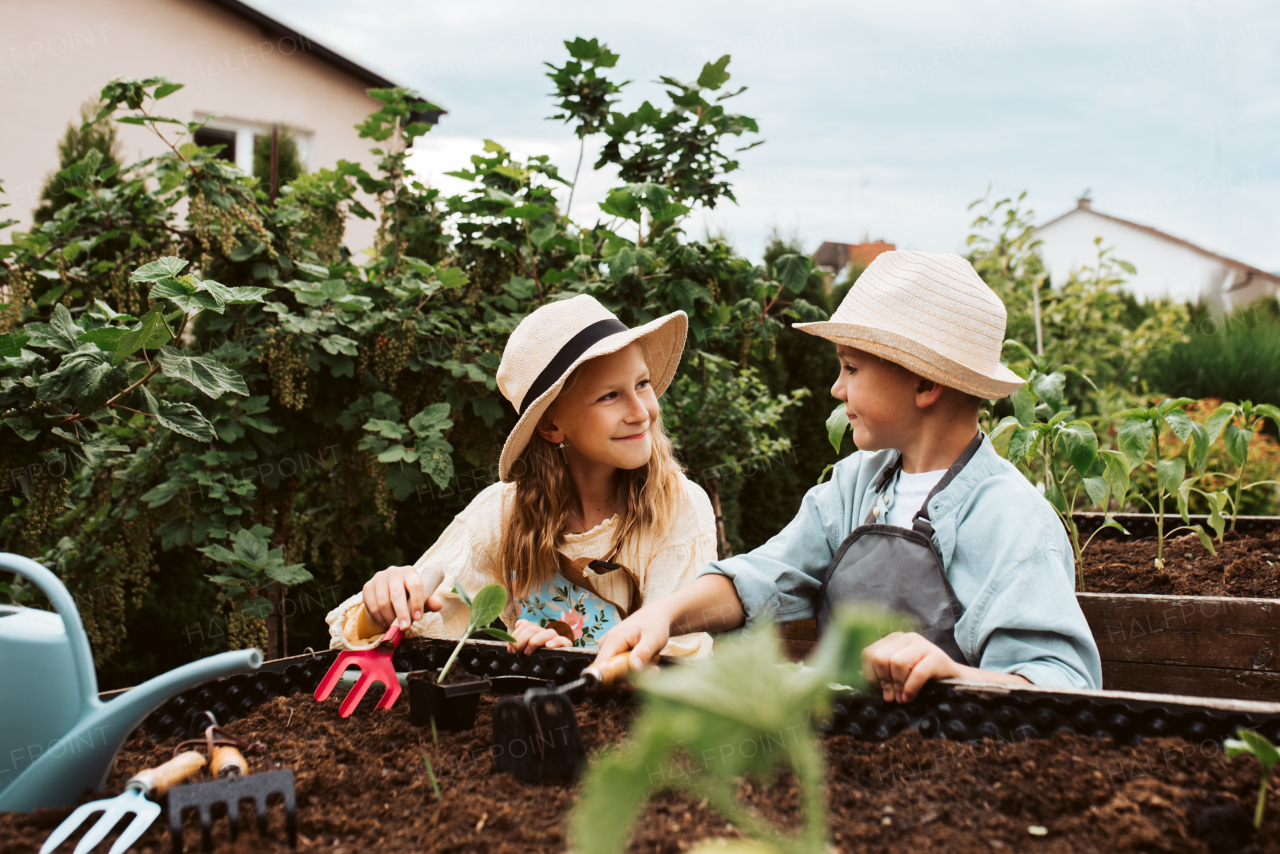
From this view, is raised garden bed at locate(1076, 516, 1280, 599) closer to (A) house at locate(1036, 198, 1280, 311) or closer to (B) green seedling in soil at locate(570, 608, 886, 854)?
(B) green seedling in soil at locate(570, 608, 886, 854)

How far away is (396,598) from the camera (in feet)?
3.97

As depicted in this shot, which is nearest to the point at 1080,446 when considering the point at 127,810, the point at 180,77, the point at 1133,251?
the point at 127,810

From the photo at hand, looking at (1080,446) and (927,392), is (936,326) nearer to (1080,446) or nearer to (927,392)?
(927,392)

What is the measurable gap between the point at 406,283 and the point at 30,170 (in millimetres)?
5647

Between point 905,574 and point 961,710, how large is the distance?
412mm

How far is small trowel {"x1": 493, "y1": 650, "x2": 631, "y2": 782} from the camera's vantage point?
82cm

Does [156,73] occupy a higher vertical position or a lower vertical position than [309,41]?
lower

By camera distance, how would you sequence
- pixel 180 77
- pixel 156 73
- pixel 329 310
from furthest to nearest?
pixel 180 77 → pixel 156 73 → pixel 329 310

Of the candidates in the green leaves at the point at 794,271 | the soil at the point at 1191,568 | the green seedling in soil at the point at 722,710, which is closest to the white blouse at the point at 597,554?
the green leaves at the point at 794,271

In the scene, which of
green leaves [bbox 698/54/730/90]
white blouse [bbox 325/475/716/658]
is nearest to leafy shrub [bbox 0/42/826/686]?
green leaves [bbox 698/54/730/90]

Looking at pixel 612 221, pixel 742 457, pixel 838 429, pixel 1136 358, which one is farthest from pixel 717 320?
pixel 1136 358

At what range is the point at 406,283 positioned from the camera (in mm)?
2162

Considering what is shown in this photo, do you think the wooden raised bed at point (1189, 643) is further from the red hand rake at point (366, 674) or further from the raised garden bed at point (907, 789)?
the red hand rake at point (366, 674)

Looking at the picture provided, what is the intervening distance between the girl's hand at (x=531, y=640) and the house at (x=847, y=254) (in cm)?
87
